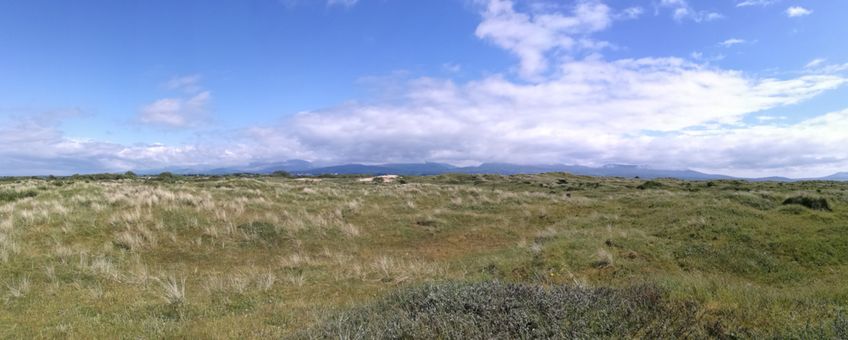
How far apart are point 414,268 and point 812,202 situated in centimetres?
1737

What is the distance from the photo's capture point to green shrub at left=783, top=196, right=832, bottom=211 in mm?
17158

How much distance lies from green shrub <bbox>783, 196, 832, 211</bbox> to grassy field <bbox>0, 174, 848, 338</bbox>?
0.14 metres

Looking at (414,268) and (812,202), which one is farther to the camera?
(812,202)

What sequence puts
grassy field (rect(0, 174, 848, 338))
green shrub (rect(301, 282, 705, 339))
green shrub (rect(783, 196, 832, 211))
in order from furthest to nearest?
green shrub (rect(783, 196, 832, 211)) → grassy field (rect(0, 174, 848, 338)) → green shrub (rect(301, 282, 705, 339))

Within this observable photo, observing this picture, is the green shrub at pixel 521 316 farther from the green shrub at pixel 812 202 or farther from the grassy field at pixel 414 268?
the green shrub at pixel 812 202

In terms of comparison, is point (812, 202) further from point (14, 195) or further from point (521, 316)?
point (14, 195)

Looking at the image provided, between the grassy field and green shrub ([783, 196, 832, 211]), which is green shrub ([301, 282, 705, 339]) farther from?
green shrub ([783, 196, 832, 211])

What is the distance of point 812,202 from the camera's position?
17688 millimetres

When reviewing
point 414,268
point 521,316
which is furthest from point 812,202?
point 521,316

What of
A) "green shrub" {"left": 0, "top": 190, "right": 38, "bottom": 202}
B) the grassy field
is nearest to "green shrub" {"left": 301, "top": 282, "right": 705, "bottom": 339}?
the grassy field

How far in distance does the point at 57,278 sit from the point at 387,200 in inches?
759

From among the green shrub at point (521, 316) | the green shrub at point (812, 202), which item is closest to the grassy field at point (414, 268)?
the green shrub at point (521, 316)

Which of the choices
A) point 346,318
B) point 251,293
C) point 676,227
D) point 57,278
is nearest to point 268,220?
point 57,278

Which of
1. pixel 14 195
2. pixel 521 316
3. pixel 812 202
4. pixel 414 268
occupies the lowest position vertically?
pixel 414 268
